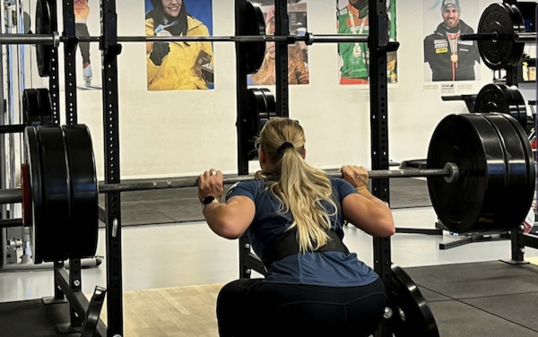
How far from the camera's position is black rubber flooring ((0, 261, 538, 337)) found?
3770 mm

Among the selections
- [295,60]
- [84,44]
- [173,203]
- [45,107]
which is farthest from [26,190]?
[295,60]

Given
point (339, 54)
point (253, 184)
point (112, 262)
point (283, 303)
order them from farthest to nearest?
point (339, 54) → point (112, 262) → point (253, 184) → point (283, 303)

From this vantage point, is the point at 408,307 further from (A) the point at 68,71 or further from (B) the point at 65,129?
(A) the point at 68,71

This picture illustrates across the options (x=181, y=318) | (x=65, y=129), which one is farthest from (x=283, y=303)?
(x=181, y=318)

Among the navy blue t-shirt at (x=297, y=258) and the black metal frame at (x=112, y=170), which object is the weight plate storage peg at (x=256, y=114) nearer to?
the black metal frame at (x=112, y=170)

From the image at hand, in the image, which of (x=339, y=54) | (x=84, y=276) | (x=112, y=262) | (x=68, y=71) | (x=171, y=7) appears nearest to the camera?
(x=112, y=262)

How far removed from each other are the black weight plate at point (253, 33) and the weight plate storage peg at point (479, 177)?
52.2 inches

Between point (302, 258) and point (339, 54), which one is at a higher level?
point (339, 54)

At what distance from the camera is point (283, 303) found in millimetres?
2248

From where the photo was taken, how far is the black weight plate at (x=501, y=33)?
5180mm

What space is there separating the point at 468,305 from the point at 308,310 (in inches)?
88.0

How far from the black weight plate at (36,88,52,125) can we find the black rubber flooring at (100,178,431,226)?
292 cm

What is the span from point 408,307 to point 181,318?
1.38 m

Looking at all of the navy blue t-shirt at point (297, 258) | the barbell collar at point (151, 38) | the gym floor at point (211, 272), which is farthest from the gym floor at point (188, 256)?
the navy blue t-shirt at point (297, 258)
